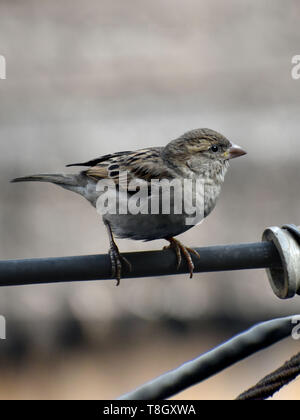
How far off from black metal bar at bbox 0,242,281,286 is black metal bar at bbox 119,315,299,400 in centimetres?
49

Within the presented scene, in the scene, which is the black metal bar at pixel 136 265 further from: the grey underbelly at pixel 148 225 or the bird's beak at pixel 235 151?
the bird's beak at pixel 235 151

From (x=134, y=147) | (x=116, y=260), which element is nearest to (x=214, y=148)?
(x=116, y=260)

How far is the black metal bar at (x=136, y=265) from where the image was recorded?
227cm

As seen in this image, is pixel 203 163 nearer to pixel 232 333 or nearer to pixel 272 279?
pixel 272 279

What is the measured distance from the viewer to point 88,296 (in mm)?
6906

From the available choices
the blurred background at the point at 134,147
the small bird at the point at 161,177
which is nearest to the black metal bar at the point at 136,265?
the small bird at the point at 161,177

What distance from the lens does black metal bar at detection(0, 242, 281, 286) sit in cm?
227

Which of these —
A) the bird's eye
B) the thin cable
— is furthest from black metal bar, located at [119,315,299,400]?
the bird's eye

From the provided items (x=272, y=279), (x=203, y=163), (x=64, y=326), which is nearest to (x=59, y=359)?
(x=64, y=326)

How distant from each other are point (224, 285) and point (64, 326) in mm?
1340

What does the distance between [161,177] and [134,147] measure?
4.49 m

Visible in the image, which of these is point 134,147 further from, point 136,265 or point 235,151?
point 136,265

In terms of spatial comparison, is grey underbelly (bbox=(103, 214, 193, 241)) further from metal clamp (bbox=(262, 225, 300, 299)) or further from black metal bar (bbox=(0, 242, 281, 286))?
metal clamp (bbox=(262, 225, 300, 299))

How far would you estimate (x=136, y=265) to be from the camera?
2551 mm
